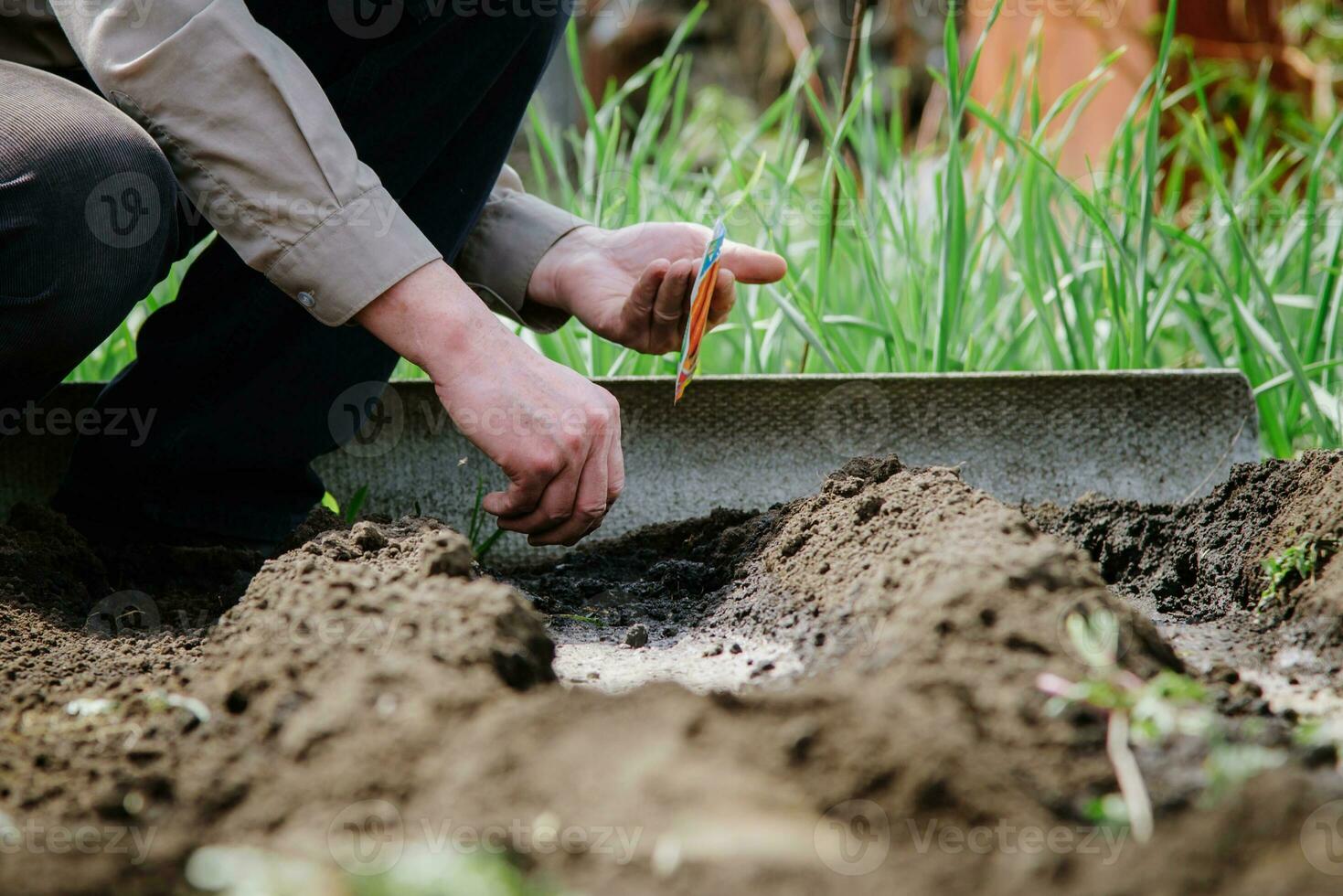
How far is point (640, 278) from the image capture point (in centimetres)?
134

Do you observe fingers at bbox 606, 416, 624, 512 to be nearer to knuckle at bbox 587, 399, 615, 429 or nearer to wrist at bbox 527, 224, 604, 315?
knuckle at bbox 587, 399, 615, 429

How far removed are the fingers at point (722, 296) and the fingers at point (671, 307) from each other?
0.03 meters

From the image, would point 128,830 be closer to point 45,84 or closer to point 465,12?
point 45,84

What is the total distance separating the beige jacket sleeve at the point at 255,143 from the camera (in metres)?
1.01

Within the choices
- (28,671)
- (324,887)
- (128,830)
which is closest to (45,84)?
(28,671)

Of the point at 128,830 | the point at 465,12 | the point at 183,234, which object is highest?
the point at 465,12

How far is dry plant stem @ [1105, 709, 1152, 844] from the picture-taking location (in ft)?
1.77

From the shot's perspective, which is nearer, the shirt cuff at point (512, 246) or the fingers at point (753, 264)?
the fingers at point (753, 264)

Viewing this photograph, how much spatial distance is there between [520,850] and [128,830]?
24 centimetres

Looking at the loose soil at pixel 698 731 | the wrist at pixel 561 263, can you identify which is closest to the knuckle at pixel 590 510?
the loose soil at pixel 698 731

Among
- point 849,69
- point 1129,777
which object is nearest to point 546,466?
point 1129,777

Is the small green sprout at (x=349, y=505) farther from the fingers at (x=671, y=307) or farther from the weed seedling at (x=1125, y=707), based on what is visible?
the weed seedling at (x=1125, y=707)

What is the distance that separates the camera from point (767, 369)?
6.27 ft

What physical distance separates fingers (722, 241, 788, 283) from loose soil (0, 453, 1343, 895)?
395mm
